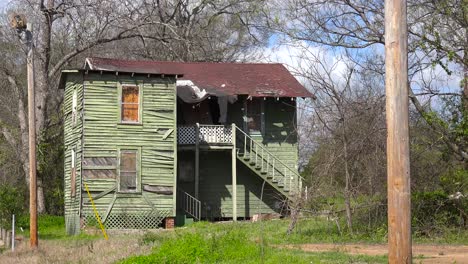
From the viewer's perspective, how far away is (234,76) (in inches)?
1377

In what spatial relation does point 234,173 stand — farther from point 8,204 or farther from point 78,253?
point 78,253

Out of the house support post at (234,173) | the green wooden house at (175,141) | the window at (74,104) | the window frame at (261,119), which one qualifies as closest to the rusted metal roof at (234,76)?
the green wooden house at (175,141)

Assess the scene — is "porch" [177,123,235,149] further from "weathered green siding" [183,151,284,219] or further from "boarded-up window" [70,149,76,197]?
"boarded-up window" [70,149,76,197]

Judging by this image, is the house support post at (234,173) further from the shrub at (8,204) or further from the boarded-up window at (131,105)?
the shrub at (8,204)

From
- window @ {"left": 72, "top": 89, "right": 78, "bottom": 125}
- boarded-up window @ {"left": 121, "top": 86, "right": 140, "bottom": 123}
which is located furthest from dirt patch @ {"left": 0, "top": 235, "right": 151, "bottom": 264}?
window @ {"left": 72, "top": 89, "right": 78, "bottom": 125}

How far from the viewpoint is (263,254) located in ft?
49.4

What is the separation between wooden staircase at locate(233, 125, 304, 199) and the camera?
106 ft

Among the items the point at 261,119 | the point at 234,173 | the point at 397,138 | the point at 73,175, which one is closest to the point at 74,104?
the point at 73,175

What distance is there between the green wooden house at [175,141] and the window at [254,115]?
5 cm

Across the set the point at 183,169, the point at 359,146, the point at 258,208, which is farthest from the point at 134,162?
the point at 359,146

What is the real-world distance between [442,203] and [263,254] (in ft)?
26.7

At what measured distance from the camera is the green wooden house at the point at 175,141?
2936 centimetres

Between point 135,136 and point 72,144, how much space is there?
3256mm

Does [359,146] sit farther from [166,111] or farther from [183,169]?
[183,169]
